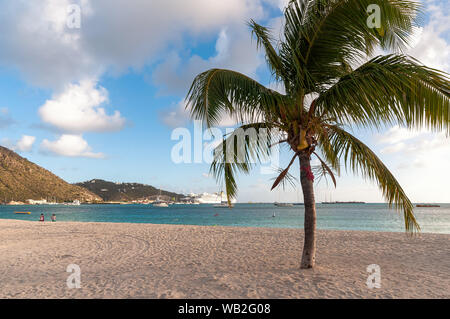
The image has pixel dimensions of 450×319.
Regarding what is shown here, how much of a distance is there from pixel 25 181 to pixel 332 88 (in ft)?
389

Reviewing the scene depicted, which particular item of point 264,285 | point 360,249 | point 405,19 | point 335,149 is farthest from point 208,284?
point 360,249

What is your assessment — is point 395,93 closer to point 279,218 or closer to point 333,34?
point 333,34

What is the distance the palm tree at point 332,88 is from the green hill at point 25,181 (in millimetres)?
109100

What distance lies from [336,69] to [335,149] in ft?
6.06

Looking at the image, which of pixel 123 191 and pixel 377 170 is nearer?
pixel 377 170

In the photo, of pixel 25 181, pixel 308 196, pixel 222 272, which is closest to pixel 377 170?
pixel 308 196

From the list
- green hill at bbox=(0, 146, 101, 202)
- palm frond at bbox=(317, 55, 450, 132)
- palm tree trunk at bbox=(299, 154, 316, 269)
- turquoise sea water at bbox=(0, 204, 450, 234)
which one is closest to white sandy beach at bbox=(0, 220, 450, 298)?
palm tree trunk at bbox=(299, 154, 316, 269)

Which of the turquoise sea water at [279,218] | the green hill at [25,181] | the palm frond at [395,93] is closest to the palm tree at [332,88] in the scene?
the palm frond at [395,93]

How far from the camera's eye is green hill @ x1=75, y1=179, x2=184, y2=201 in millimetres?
174875

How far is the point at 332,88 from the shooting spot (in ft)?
15.8

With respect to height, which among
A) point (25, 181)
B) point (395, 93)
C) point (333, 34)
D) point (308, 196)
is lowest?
point (308, 196)

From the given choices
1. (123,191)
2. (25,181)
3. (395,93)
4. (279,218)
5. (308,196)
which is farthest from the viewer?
(123,191)

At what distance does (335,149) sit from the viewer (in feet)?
21.1

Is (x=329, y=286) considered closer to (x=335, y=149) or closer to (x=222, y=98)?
(x=335, y=149)
